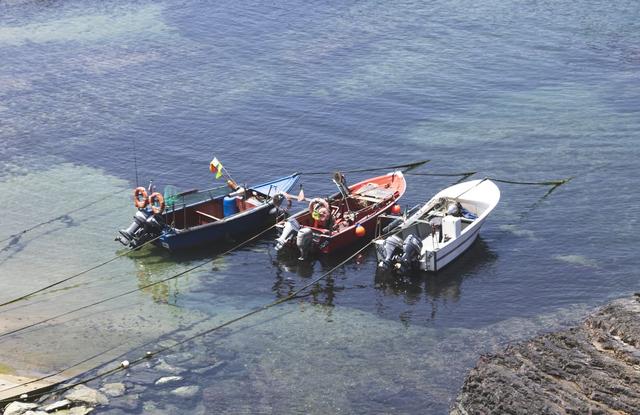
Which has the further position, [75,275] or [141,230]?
[141,230]

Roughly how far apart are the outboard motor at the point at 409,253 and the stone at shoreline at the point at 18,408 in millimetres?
13911

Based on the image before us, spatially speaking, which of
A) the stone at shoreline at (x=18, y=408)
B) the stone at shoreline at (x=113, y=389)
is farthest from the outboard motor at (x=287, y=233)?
the stone at shoreline at (x=18, y=408)

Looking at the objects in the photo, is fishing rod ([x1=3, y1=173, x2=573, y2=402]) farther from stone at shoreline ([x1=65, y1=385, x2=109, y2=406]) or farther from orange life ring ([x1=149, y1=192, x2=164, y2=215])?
orange life ring ([x1=149, y1=192, x2=164, y2=215])

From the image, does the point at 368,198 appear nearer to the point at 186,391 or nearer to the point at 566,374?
the point at 186,391

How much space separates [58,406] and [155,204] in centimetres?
1236

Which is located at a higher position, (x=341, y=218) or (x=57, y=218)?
(x=341, y=218)

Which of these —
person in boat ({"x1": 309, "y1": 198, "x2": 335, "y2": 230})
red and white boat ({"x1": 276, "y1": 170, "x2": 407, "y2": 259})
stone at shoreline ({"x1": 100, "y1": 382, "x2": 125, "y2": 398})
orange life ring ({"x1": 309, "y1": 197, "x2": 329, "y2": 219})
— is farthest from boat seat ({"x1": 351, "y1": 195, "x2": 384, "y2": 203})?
stone at shoreline ({"x1": 100, "y1": 382, "x2": 125, "y2": 398})

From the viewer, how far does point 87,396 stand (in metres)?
24.9

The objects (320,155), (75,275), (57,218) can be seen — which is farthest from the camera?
(320,155)

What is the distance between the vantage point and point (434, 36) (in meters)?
62.8

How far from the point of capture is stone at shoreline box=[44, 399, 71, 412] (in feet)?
78.3

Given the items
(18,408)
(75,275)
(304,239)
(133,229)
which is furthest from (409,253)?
(18,408)

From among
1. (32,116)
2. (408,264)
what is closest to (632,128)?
(408,264)

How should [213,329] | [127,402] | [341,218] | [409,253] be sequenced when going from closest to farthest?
[127,402], [213,329], [409,253], [341,218]
